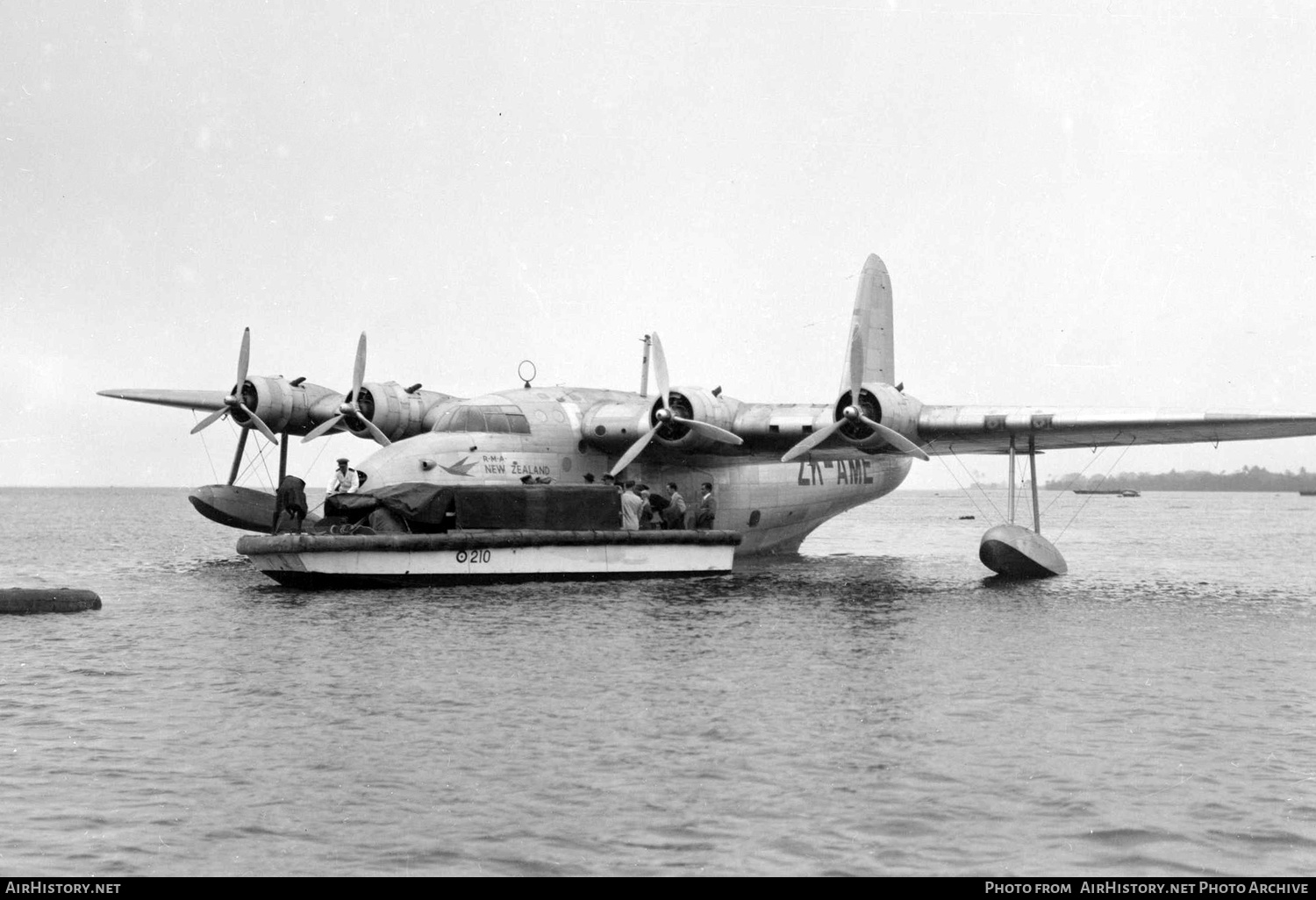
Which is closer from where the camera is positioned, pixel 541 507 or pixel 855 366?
pixel 541 507

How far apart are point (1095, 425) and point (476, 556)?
11.9 meters

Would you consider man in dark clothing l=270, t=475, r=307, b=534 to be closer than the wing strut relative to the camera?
Yes

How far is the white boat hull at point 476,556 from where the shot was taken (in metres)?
19.0

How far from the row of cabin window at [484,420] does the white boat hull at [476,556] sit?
324 centimetres

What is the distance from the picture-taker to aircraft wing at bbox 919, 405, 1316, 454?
22438 millimetres

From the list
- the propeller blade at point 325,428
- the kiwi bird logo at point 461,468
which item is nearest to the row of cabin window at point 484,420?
the kiwi bird logo at point 461,468

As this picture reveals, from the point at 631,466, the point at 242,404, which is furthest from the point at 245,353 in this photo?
the point at 631,466

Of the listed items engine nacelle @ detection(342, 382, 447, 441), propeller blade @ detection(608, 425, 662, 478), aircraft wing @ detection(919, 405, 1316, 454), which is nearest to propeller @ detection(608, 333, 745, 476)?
propeller blade @ detection(608, 425, 662, 478)

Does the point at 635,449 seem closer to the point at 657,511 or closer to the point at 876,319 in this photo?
the point at 657,511

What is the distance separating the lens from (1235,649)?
589 inches

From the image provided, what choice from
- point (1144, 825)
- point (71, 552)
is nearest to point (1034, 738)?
point (1144, 825)

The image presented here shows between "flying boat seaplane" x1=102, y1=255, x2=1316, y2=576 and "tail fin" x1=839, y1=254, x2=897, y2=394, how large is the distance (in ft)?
0.17

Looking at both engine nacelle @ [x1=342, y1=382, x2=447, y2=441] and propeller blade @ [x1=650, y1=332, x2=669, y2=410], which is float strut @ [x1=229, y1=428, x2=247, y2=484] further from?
propeller blade @ [x1=650, y1=332, x2=669, y2=410]

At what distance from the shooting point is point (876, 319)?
2958 centimetres
